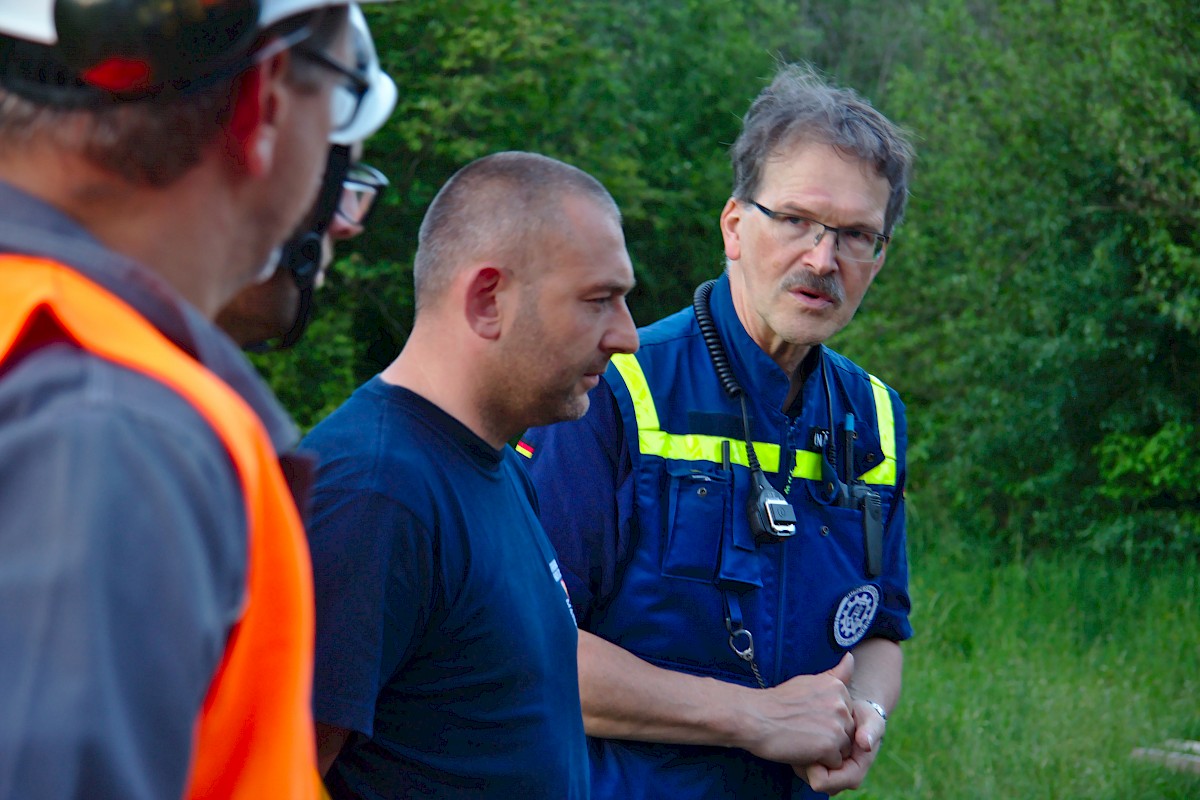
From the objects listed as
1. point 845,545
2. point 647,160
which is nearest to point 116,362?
point 845,545

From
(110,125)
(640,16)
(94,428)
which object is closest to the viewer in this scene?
(94,428)

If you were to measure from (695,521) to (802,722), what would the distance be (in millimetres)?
445

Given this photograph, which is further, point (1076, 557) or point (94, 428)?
point (1076, 557)

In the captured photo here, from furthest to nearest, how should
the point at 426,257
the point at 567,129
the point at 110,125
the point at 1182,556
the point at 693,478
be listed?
1. the point at 567,129
2. the point at 1182,556
3. the point at 693,478
4. the point at 426,257
5. the point at 110,125

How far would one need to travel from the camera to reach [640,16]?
690 inches

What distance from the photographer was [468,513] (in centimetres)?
202

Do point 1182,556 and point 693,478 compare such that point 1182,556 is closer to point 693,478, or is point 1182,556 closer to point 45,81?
point 693,478

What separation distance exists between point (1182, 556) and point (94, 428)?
9.96 m

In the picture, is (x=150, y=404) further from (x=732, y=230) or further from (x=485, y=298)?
(x=732, y=230)

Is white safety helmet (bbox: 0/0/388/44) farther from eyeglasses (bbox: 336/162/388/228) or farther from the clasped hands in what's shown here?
the clasped hands

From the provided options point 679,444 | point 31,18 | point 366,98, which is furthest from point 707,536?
point 31,18

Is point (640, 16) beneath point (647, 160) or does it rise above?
above

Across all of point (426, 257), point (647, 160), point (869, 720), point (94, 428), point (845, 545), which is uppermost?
point (94, 428)

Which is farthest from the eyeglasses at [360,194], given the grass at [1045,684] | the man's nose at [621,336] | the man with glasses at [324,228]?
the grass at [1045,684]
